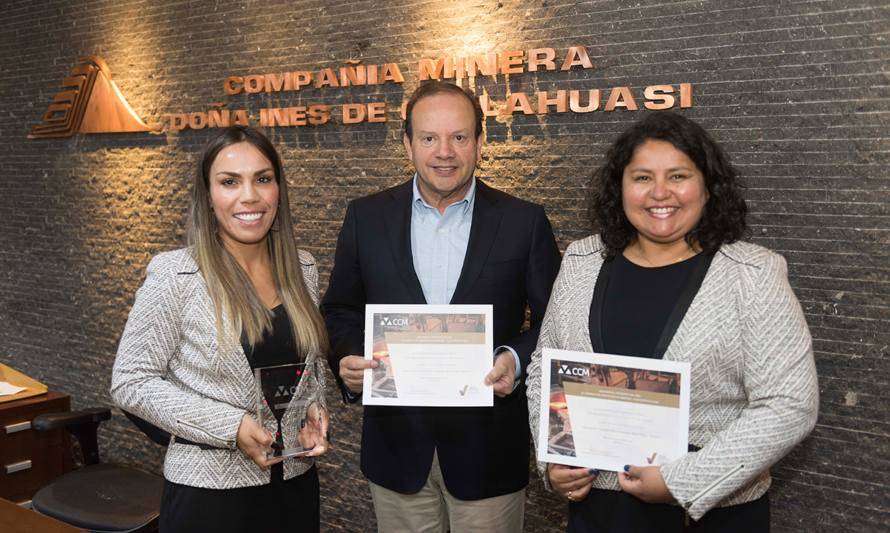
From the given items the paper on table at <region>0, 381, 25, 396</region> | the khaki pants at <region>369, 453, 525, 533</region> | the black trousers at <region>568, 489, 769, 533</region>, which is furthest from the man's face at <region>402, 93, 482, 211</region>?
the paper on table at <region>0, 381, 25, 396</region>

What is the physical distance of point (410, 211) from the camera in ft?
7.76

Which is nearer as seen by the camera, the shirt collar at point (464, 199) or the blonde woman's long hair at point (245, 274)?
the blonde woman's long hair at point (245, 274)

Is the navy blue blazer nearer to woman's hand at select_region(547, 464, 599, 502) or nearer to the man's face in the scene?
the man's face

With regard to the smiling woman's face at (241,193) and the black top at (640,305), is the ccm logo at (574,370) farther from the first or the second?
the smiling woman's face at (241,193)

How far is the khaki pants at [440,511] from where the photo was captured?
7.47 feet

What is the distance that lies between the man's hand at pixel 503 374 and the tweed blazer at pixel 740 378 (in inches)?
13.1

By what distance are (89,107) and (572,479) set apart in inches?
162

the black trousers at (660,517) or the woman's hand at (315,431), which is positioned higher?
the woman's hand at (315,431)

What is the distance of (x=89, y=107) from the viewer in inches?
184

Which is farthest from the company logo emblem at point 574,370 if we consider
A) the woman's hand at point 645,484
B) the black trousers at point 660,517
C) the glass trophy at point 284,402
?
the glass trophy at point 284,402

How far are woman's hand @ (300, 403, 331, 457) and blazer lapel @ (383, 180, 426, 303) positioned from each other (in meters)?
0.46

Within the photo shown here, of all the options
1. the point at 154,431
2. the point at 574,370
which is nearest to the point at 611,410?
the point at 574,370

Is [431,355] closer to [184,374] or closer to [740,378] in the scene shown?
[184,374]

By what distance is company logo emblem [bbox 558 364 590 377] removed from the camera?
5.44 ft
